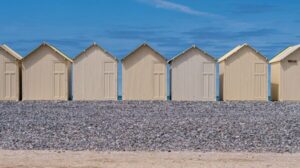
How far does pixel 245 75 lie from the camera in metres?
29.4

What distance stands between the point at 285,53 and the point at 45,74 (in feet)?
38.6

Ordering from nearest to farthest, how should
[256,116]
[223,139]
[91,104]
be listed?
[223,139], [256,116], [91,104]

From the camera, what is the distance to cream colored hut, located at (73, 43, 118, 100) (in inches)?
1137

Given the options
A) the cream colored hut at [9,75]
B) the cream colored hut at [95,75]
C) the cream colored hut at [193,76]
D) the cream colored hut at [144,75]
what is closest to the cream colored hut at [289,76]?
the cream colored hut at [193,76]

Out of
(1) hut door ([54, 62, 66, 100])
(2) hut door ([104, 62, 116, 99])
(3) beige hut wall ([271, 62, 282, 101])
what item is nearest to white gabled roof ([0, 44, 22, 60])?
(1) hut door ([54, 62, 66, 100])

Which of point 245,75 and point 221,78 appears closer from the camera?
point 245,75

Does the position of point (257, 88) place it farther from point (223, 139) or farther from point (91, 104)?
point (223, 139)

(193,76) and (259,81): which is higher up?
(193,76)

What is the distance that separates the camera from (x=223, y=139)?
64.9 ft

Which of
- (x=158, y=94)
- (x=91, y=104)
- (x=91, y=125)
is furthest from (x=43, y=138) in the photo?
(x=158, y=94)

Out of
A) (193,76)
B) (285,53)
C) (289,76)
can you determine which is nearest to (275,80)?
(289,76)

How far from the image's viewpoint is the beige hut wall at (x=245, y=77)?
2942cm

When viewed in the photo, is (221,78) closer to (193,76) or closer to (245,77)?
(245,77)

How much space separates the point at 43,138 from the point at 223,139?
18.8 feet
